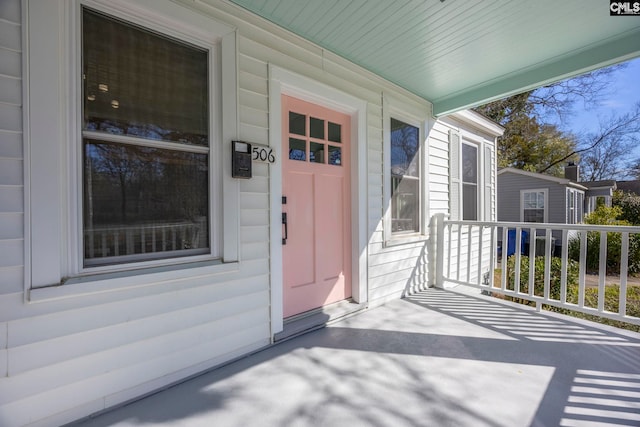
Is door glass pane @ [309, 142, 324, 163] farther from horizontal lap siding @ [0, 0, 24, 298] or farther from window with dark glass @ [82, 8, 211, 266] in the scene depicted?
horizontal lap siding @ [0, 0, 24, 298]

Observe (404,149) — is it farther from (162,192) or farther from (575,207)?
(575,207)

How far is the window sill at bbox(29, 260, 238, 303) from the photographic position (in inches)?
56.9

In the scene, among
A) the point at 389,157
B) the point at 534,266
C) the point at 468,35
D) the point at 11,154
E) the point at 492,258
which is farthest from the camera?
the point at 492,258

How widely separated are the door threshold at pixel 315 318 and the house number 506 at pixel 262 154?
1454 millimetres

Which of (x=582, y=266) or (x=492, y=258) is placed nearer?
(x=582, y=266)

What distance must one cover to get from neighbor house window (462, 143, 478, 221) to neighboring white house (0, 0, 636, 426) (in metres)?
1.99

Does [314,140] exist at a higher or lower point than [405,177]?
higher

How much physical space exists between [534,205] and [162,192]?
13226 mm

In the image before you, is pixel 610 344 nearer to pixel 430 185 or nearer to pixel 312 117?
pixel 430 185

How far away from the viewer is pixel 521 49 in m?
2.70

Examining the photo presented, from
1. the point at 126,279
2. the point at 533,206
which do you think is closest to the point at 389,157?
the point at 126,279

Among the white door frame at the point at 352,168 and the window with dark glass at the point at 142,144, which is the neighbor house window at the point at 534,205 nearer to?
the white door frame at the point at 352,168

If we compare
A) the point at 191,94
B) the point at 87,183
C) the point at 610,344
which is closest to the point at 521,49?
the point at 610,344

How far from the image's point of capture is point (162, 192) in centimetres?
186
